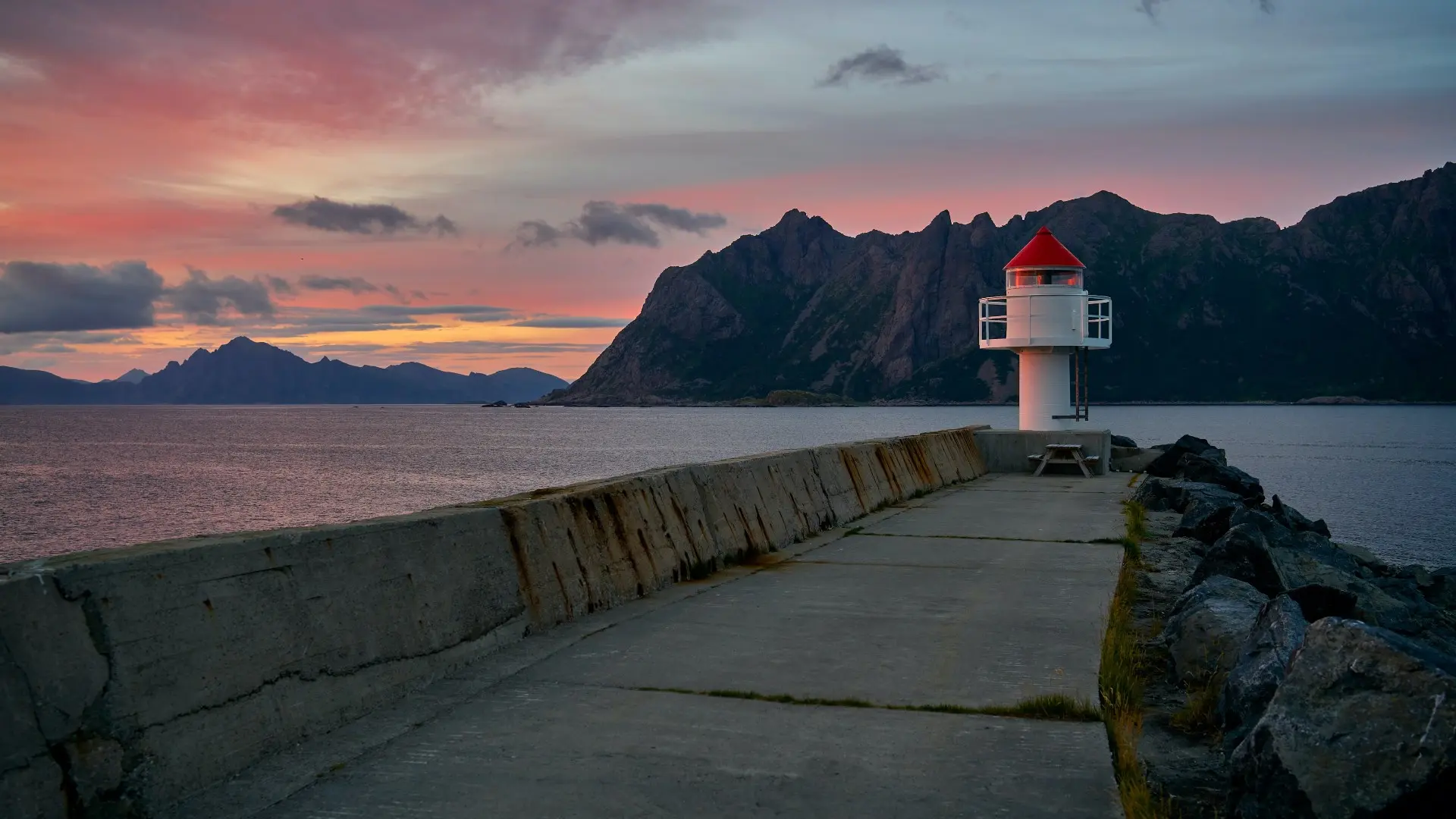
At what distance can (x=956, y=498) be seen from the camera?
666 inches

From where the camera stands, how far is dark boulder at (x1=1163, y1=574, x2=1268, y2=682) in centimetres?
618

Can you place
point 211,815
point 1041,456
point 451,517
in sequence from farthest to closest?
point 1041,456 < point 451,517 < point 211,815

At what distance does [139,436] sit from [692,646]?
131 m

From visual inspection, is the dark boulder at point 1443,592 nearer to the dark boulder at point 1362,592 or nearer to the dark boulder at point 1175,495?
the dark boulder at point 1175,495

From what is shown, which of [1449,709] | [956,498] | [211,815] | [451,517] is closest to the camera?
[1449,709]

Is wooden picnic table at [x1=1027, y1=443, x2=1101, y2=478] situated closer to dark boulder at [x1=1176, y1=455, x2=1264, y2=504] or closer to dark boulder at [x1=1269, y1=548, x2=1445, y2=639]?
dark boulder at [x1=1176, y1=455, x2=1264, y2=504]

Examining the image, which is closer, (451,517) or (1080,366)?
(451,517)

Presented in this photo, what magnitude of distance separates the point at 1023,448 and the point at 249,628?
808 inches

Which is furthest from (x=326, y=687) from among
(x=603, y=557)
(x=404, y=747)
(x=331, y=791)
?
(x=603, y=557)

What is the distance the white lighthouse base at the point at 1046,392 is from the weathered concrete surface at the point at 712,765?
21.5 meters

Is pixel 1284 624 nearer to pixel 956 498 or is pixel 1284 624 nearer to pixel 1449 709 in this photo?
pixel 1449 709

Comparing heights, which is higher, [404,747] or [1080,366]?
[1080,366]

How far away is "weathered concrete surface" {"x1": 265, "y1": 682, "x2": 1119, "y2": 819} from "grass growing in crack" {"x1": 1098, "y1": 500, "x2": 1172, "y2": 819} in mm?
91

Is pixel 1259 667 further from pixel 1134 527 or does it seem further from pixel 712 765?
pixel 1134 527
